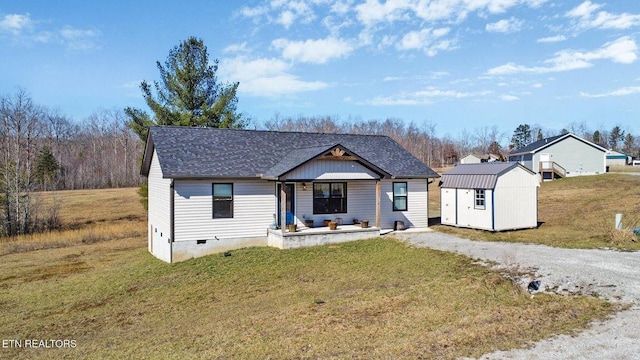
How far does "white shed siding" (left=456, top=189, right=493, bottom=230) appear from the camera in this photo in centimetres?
1834

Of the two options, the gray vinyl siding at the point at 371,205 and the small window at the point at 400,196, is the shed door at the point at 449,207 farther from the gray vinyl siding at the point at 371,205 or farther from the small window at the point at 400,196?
the small window at the point at 400,196

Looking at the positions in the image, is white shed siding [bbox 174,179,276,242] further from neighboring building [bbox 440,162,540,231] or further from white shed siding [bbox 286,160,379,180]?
neighboring building [bbox 440,162,540,231]

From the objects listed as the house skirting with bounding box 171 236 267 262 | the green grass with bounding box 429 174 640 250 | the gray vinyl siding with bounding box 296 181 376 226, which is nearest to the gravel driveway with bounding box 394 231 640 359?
the green grass with bounding box 429 174 640 250

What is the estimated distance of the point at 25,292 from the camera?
13.5m

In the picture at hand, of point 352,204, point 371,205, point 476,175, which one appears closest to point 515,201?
point 476,175

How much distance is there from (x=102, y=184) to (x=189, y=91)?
35.5 m

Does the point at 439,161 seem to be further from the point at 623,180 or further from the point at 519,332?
the point at 519,332

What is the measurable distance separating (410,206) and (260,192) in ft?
24.9

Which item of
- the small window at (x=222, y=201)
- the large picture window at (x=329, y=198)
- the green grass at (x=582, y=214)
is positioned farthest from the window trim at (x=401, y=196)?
the small window at (x=222, y=201)

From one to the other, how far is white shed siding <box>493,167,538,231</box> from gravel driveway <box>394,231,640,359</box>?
9.64 feet

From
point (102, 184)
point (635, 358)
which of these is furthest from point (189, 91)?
point (102, 184)

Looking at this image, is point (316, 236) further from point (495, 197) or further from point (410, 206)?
point (495, 197)

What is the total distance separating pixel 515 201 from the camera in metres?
18.8
